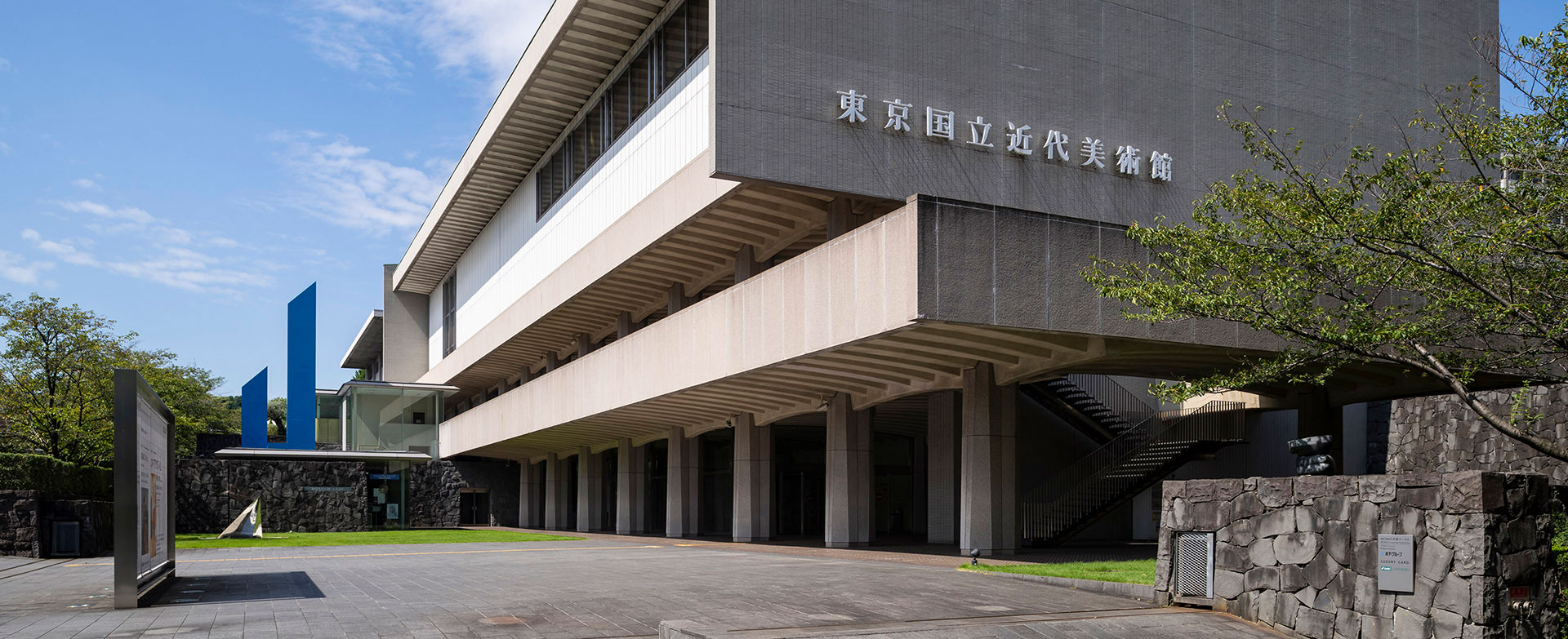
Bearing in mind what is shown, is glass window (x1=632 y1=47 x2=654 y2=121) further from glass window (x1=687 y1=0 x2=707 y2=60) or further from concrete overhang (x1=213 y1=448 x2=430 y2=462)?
concrete overhang (x1=213 y1=448 x2=430 y2=462)

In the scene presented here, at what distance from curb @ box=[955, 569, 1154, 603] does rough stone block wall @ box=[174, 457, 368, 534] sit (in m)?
32.1

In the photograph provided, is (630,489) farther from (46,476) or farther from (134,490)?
(134,490)

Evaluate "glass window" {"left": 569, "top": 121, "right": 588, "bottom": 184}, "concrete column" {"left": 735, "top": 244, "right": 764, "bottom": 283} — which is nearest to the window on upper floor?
"glass window" {"left": 569, "top": 121, "right": 588, "bottom": 184}

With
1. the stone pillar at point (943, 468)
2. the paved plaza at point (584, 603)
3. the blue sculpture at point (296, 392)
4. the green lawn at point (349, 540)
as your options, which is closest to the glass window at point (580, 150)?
the green lawn at point (349, 540)

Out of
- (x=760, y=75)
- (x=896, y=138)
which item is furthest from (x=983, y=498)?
(x=760, y=75)

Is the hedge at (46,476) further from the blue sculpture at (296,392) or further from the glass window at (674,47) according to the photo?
the blue sculpture at (296,392)

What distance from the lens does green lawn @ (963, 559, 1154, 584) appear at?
1504 centimetres

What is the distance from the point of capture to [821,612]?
1175 centimetres

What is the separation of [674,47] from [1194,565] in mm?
18277

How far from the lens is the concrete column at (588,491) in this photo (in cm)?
4422

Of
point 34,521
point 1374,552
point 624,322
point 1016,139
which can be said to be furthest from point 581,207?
point 1374,552

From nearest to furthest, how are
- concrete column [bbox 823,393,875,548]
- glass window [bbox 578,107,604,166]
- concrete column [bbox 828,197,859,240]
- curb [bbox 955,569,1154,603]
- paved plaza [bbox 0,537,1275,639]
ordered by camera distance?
paved plaza [bbox 0,537,1275,639] < curb [bbox 955,569,1154,603] < concrete column [bbox 828,197,859,240] < concrete column [bbox 823,393,875,548] < glass window [bbox 578,107,604,166]

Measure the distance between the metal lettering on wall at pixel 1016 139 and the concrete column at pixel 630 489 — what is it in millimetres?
20194

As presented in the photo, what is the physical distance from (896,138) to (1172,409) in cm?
1542
